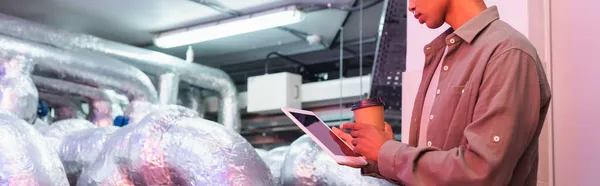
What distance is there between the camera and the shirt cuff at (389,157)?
986mm

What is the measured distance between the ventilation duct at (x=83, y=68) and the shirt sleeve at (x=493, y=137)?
309 cm

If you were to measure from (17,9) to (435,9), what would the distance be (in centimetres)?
395

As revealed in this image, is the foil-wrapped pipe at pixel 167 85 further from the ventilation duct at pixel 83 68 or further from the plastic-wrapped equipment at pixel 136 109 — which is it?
the plastic-wrapped equipment at pixel 136 109

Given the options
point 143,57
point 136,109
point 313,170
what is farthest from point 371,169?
point 143,57

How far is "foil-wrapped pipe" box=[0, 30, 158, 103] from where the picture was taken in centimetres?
362

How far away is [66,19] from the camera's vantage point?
4590 millimetres

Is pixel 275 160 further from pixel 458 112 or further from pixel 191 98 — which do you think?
pixel 191 98

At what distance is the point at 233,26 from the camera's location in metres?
4.22

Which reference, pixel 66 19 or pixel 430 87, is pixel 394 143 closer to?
pixel 430 87

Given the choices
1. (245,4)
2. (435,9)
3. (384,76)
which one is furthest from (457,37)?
(245,4)

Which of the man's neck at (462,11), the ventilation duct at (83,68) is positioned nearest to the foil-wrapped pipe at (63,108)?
the ventilation duct at (83,68)

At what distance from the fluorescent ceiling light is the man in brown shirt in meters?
2.86

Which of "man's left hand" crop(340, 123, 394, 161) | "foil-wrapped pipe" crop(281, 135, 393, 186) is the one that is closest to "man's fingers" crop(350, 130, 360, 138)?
"man's left hand" crop(340, 123, 394, 161)

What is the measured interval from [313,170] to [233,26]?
2.16m
